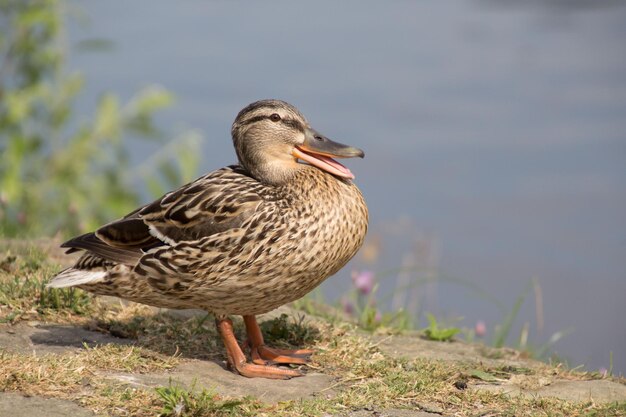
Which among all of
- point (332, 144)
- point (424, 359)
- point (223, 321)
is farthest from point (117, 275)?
point (424, 359)

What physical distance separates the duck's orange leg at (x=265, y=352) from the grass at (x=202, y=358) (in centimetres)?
11

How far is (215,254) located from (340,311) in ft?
8.19

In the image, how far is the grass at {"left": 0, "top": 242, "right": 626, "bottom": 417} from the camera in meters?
4.48

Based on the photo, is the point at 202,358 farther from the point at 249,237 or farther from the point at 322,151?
the point at 322,151

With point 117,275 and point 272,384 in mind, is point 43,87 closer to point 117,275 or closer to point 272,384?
point 117,275

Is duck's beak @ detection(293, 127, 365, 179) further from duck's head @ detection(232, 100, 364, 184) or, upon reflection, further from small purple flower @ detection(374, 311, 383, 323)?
small purple flower @ detection(374, 311, 383, 323)

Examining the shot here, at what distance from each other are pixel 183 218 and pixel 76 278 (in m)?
0.78

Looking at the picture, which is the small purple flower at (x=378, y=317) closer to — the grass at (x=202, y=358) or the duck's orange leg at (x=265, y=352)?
the grass at (x=202, y=358)

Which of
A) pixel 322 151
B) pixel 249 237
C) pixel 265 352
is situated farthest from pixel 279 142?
pixel 265 352

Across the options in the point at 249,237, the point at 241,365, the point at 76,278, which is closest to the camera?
the point at 249,237

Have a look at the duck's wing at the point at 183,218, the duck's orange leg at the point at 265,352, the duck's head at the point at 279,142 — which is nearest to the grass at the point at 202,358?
the duck's orange leg at the point at 265,352

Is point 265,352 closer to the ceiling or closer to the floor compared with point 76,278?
closer to the floor

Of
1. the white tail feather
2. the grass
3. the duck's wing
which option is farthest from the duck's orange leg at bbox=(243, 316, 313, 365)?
the white tail feather

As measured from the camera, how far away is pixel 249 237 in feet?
16.2
